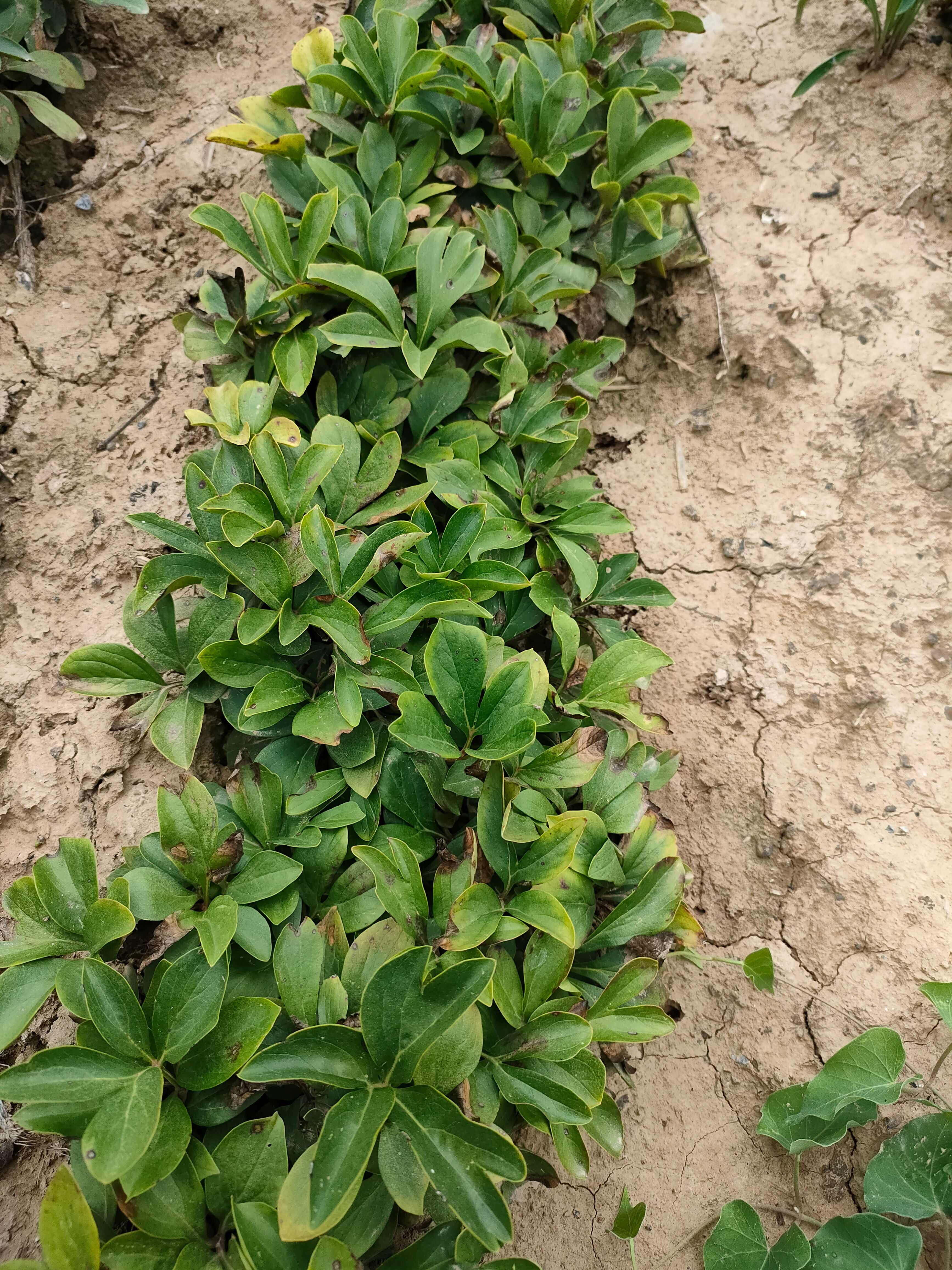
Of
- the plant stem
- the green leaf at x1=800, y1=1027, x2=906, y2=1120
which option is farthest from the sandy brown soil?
the green leaf at x1=800, y1=1027, x2=906, y2=1120

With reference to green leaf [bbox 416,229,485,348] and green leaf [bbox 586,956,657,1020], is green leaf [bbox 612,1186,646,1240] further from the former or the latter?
green leaf [bbox 416,229,485,348]

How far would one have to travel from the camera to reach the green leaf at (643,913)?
1.50 metres

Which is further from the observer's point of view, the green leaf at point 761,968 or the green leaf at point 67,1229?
the green leaf at point 761,968

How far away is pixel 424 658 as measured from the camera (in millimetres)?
1478

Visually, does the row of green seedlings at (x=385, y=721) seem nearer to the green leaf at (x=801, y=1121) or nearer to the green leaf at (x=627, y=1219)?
the green leaf at (x=627, y=1219)

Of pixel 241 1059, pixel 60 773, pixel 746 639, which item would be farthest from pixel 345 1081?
pixel 746 639

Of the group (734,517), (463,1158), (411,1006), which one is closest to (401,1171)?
(463,1158)

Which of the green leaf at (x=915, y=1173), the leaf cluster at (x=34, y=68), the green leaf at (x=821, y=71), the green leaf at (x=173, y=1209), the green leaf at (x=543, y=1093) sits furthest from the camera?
the green leaf at (x=821, y=71)

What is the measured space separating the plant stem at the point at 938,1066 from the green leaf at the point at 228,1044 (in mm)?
1352

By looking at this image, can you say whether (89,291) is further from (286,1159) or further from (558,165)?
(286,1159)

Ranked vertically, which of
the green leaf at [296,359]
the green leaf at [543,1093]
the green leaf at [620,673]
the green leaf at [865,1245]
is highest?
the green leaf at [296,359]

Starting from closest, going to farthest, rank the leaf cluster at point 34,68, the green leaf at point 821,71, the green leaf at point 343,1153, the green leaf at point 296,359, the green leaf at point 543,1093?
the green leaf at point 343,1153, the green leaf at point 543,1093, the green leaf at point 296,359, the leaf cluster at point 34,68, the green leaf at point 821,71

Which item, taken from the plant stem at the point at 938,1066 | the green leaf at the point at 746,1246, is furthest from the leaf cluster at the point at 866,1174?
the plant stem at the point at 938,1066

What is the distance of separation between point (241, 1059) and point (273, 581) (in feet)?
2.63
